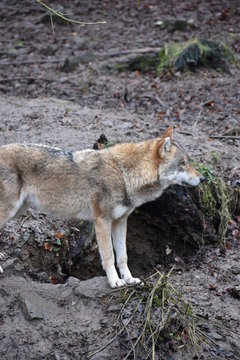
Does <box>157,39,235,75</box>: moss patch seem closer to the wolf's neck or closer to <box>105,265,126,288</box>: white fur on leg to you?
the wolf's neck

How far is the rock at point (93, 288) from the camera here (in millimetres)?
6730

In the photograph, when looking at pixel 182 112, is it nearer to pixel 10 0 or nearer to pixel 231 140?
pixel 231 140

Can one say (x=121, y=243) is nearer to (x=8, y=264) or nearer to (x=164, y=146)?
(x=164, y=146)

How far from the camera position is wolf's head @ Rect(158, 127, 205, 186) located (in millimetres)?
7098

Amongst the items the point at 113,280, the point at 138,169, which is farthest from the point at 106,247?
the point at 138,169

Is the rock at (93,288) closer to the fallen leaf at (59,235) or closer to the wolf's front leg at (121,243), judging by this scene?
the wolf's front leg at (121,243)

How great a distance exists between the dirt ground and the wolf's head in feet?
4.84

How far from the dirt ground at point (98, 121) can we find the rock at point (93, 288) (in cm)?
1

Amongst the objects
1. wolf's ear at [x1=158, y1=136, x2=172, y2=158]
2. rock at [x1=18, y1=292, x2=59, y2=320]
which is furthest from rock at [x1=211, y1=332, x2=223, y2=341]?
wolf's ear at [x1=158, y1=136, x2=172, y2=158]

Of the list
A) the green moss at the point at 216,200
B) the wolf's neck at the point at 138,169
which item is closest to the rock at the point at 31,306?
the wolf's neck at the point at 138,169

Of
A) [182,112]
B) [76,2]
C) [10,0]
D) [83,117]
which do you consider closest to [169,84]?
[182,112]

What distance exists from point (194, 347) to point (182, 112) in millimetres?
7836

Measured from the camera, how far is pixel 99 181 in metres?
6.95

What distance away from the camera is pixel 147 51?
15695 mm
